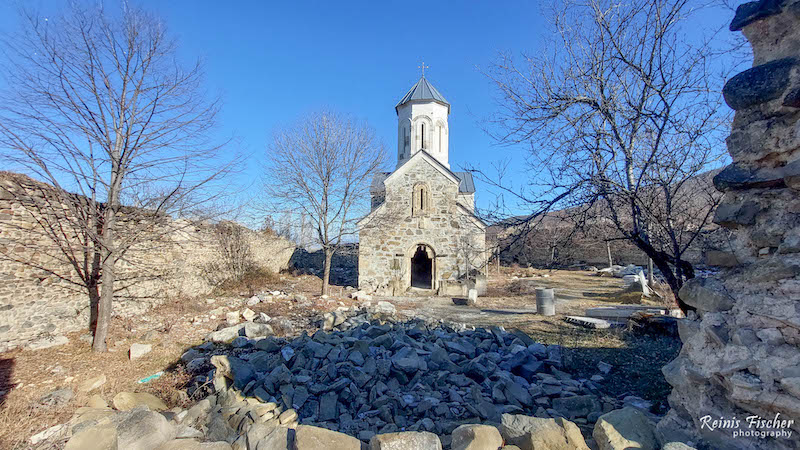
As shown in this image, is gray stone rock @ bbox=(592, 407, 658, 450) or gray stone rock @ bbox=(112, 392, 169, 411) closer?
gray stone rock @ bbox=(592, 407, 658, 450)

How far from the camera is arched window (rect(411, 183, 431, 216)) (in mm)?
15953

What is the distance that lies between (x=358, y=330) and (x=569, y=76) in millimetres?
5338

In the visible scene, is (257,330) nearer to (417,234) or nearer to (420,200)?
(417,234)

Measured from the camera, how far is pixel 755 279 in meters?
2.20

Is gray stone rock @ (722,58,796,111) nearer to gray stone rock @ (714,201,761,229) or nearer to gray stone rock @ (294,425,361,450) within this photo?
gray stone rock @ (714,201,761,229)

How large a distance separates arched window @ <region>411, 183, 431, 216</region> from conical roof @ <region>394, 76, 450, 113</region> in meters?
8.10

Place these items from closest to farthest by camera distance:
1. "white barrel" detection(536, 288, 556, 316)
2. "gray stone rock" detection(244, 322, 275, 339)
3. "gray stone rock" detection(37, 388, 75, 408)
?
"gray stone rock" detection(37, 388, 75, 408), "gray stone rock" detection(244, 322, 275, 339), "white barrel" detection(536, 288, 556, 316)

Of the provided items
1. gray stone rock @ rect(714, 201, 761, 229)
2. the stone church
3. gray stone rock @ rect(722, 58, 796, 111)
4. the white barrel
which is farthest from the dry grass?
gray stone rock @ rect(722, 58, 796, 111)

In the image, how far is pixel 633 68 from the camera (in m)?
4.59

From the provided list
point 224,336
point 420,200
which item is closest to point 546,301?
point 420,200

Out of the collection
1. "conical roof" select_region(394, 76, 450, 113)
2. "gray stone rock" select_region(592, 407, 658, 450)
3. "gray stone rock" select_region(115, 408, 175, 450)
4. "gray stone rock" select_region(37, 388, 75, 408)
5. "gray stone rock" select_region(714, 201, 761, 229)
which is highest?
"conical roof" select_region(394, 76, 450, 113)

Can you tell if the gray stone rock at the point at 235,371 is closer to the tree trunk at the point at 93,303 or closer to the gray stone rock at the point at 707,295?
the tree trunk at the point at 93,303

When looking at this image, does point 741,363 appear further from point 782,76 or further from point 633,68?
point 633,68

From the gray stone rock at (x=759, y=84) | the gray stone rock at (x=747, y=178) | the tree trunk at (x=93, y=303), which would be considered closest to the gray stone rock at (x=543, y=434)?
the gray stone rock at (x=747, y=178)
